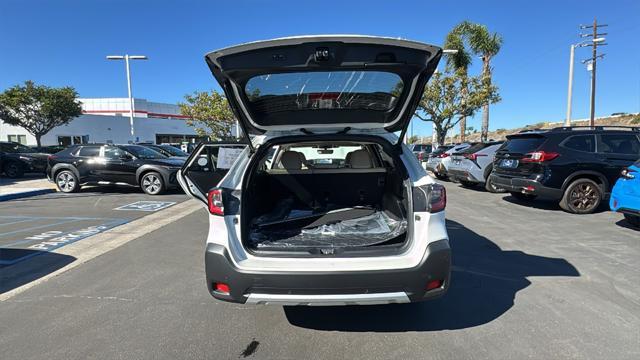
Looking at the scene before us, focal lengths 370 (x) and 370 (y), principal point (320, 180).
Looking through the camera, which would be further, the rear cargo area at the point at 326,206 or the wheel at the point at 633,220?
the wheel at the point at 633,220

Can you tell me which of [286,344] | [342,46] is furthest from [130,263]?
[342,46]

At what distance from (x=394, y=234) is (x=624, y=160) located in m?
7.25

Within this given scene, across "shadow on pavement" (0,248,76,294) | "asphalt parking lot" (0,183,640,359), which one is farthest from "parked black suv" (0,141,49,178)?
"asphalt parking lot" (0,183,640,359)

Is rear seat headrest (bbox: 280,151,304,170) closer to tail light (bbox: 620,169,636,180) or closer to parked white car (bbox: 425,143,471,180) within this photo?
tail light (bbox: 620,169,636,180)

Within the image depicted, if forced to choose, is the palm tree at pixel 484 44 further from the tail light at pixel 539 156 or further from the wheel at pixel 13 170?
the wheel at pixel 13 170

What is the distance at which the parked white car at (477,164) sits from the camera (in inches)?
440

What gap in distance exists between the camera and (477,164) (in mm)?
11398

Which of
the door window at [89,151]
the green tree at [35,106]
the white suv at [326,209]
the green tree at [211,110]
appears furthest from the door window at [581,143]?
the green tree at [35,106]

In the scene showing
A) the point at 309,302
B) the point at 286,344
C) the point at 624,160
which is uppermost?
the point at 624,160

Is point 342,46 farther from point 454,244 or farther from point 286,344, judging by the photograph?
point 454,244

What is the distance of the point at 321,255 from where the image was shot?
2.77 meters

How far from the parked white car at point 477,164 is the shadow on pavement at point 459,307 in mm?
6827

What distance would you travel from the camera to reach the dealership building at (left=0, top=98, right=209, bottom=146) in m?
37.4

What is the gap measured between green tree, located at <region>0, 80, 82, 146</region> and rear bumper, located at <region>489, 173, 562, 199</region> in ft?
114
